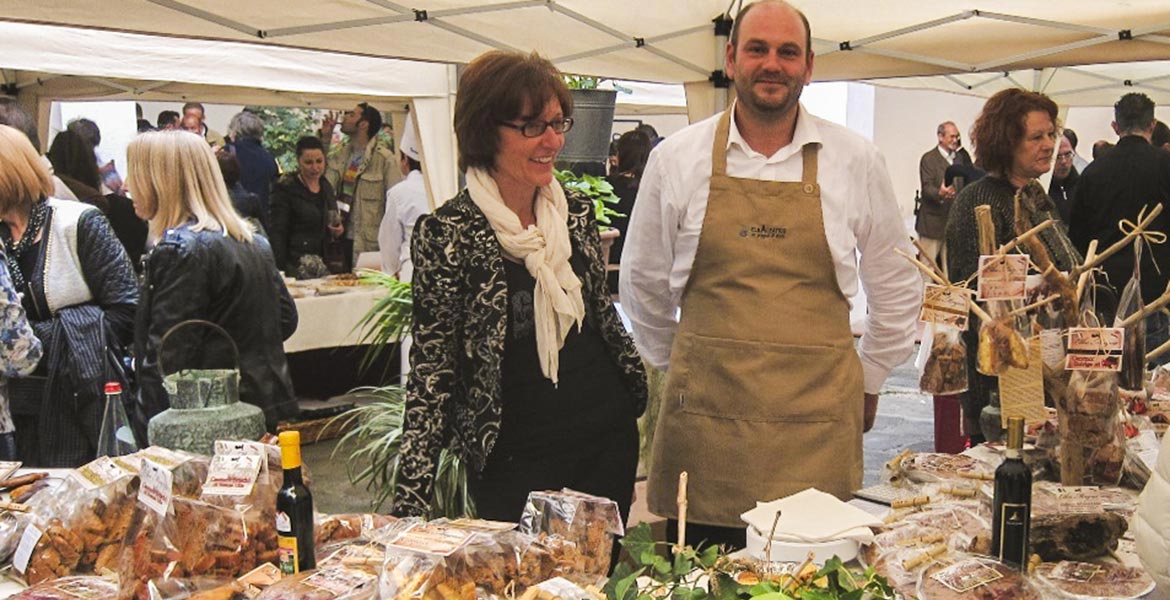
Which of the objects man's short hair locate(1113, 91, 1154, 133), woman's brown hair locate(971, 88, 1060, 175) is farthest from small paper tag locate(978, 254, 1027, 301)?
man's short hair locate(1113, 91, 1154, 133)

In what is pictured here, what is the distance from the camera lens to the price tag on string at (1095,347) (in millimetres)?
1937

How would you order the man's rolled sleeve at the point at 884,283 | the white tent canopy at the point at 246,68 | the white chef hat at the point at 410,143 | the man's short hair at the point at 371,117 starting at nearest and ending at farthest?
the man's rolled sleeve at the point at 884,283 → the white tent canopy at the point at 246,68 → the white chef hat at the point at 410,143 → the man's short hair at the point at 371,117

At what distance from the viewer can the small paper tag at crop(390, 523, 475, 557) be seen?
1486mm

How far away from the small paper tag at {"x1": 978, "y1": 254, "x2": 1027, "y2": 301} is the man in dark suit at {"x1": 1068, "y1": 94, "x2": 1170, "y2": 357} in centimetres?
308

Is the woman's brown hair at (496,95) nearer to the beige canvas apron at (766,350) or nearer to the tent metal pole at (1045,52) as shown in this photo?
the beige canvas apron at (766,350)

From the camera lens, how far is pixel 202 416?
7.13 ft

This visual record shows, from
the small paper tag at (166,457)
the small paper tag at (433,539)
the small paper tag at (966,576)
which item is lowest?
the small paper tag at (966,576)

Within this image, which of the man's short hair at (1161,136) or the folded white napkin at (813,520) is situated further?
the man's short hair at (1161,136)

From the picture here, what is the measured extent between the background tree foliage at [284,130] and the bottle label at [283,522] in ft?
36.7

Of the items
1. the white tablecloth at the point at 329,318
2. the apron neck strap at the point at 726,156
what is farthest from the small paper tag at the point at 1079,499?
the white tablecloth at the point at 329,318

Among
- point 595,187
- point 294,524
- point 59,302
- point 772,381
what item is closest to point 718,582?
point 294,524

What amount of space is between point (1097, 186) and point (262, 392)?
11.5 feet

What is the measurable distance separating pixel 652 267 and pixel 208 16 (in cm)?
170

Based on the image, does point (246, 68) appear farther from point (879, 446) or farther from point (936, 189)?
point (936, 189)
